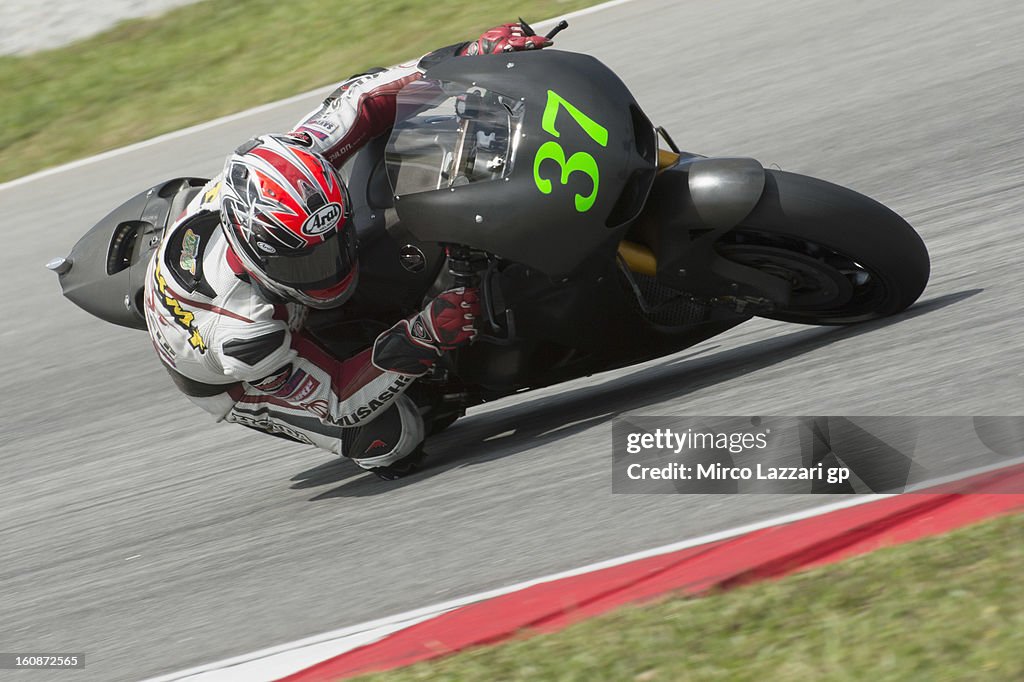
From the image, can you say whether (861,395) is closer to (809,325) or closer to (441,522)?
Result: (809,325)

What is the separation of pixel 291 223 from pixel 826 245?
1.71 m

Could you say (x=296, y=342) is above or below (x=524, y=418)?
above

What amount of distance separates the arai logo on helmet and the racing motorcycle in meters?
0.22

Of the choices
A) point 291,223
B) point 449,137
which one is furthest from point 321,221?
point 449,137

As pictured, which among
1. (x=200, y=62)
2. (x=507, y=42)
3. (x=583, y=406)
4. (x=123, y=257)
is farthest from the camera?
(x=200, y=62)

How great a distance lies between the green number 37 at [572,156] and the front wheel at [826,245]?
0.49m

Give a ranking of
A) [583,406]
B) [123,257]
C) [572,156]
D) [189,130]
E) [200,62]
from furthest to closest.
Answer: [200,62], [189,130], [123,257], [583,406], [572,156]

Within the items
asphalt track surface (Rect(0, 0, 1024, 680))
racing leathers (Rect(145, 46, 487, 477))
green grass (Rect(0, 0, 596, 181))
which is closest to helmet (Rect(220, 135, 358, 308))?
racing leathers (Rect(145, 46, 487, 477))

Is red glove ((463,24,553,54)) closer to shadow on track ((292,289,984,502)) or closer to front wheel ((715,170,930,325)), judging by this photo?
front wheel ((715,170,930,325))

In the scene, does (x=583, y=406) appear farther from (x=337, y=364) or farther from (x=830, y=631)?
(x=830, y=631)

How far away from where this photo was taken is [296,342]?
476 cm

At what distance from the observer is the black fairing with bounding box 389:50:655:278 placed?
13.0ft

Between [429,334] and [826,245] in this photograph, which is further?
[429,334]

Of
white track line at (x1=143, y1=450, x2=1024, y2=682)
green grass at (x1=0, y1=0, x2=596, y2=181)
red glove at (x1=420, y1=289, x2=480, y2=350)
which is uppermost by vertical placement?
green grass at (x1=0, y1=0, x2=596, y2=181)
